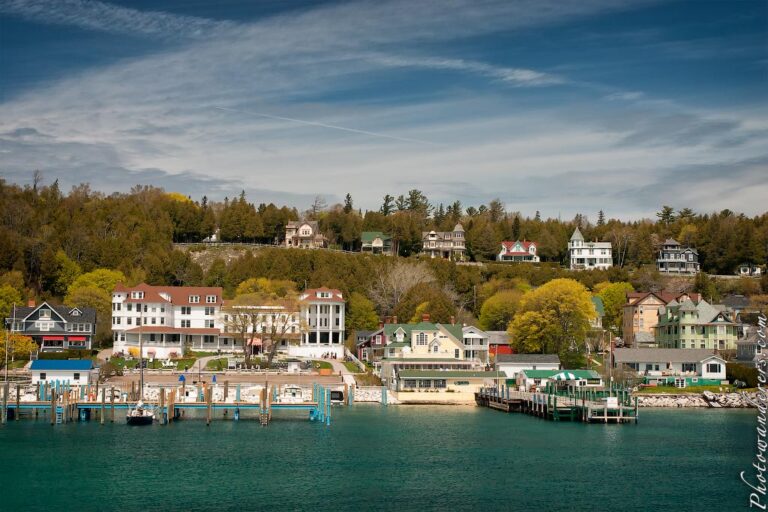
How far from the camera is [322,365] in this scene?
90438 mm

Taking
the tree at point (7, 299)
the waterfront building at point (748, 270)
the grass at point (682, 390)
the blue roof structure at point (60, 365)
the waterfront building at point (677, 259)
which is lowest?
the grass at point (682, 390)

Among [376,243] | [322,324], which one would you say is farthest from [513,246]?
[322,324]

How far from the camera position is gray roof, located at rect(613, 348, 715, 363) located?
91062mm

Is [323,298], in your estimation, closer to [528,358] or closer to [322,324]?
[322,324]

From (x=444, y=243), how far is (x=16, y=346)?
8029cm

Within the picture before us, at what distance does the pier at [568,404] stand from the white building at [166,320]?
106ft

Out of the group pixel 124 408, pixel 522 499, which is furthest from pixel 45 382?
pixel 522 499

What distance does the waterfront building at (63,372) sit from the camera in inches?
3041

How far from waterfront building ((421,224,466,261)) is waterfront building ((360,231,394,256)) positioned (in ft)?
18.0

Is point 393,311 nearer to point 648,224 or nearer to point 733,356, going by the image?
point 733,356

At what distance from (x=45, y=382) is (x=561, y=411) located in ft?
132

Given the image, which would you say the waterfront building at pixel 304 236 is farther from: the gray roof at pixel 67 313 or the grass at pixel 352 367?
the grass at pixel 352 367

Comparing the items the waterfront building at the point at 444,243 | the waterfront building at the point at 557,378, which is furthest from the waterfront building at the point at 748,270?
the waterfront building at the point at 557,378

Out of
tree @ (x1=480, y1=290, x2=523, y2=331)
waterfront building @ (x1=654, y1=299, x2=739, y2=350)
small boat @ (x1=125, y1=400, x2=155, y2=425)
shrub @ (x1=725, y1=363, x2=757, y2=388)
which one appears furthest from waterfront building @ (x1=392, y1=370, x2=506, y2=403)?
waterfront building @ (x1=654, y1=299, x2=739, y2=350)
